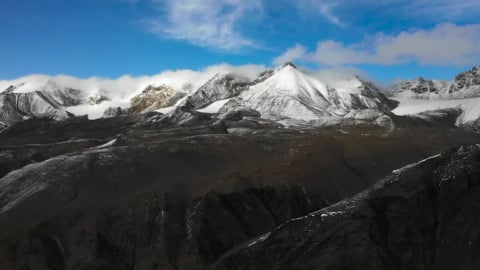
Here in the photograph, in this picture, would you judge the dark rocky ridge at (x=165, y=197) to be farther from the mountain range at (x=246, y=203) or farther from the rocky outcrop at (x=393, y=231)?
the rocky outcrop at (x=393, y=231)

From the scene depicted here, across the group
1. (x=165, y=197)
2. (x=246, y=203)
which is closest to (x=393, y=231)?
(x=246, y=203)

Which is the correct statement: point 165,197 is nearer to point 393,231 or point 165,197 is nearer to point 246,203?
point 246,203

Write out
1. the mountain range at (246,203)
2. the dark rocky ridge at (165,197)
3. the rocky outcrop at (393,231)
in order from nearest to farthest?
the rocky outcrop at (393,231) → the mountain range at (246,203) → the dark rocky ridge at (165,197)

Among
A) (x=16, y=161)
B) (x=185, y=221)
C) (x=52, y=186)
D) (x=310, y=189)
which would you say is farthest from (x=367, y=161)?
(x=16, y=161)

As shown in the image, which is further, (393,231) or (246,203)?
(246,203)

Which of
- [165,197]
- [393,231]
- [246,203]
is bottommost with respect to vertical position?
[246,203]

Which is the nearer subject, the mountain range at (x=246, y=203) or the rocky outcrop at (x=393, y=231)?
the rocky outcrop at (x=393, y=231)

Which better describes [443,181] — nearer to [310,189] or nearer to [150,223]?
[150,223]

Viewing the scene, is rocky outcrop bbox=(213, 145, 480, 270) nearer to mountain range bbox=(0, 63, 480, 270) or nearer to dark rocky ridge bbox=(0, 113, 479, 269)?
mountain range bbox=(0, 63, 480, 270)

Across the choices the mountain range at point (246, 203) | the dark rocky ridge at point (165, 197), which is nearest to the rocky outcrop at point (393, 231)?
the mountain range at point (246, 203)

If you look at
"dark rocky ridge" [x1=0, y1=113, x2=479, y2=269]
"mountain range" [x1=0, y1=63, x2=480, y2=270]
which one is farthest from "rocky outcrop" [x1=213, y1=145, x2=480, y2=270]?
"dark rocky ridge" [x1=0, y1=113, x2=479, y2=269]

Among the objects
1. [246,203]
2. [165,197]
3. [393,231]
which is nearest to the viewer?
[393,231]
